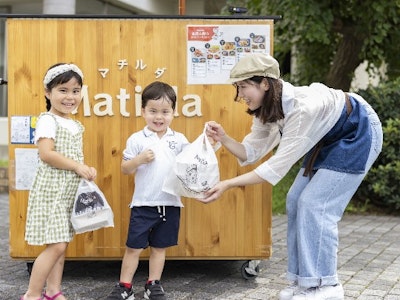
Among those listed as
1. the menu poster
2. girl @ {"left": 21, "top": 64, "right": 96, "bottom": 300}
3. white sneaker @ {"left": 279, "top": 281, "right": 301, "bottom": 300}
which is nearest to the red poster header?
the menu poster

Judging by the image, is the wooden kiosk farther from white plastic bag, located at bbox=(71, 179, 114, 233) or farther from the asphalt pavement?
white plastic bag, located at bbox=(71, 179, 114, 233)

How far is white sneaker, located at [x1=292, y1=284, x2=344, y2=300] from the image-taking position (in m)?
3.67

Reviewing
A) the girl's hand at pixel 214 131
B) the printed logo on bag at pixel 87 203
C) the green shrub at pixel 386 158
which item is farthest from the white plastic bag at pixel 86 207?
the green shrub at pixel 386 158

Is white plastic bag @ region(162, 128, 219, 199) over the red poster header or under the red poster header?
under

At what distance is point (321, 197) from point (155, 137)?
1078 millimetres

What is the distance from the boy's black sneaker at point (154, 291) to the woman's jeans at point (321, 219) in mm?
853

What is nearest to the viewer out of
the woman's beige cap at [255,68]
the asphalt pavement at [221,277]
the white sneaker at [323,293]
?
the woman's beige cap at [255,68]

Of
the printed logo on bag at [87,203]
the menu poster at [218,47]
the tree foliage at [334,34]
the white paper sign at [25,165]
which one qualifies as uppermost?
the tree foliage at [334,34]

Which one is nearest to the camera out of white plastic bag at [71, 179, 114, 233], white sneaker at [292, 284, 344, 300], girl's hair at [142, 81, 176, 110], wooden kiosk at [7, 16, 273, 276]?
white plastic bag at [71, 179, 114, 233]

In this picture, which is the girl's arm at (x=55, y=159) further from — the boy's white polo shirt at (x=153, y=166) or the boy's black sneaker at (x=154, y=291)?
the boy's black sneaker at (x=154, y=291)

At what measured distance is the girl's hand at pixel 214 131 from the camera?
390 cm

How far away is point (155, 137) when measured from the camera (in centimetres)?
389

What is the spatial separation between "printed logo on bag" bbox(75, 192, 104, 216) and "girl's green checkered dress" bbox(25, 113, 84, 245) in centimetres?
9

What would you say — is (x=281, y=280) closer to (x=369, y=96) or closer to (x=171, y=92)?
(x=171, y=92)
